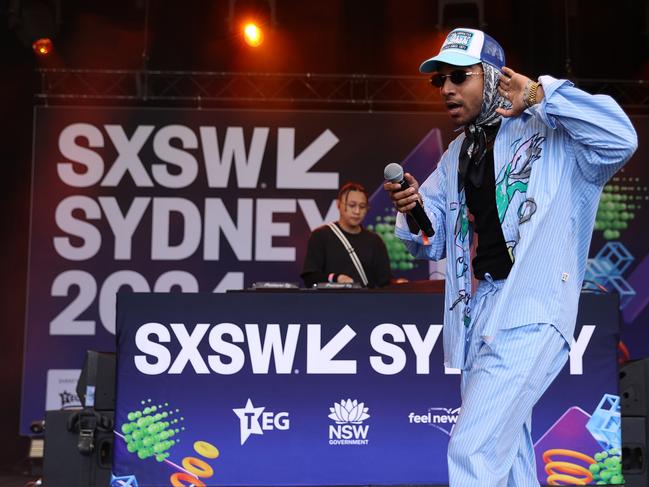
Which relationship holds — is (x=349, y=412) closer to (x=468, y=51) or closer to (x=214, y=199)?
(x=468, y=51)

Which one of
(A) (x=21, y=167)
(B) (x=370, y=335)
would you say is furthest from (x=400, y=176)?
(A) (x=21, y=167)

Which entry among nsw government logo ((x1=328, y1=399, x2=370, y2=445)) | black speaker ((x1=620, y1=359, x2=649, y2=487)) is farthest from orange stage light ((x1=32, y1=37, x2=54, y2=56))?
black speaker ((x1=620, y1=359, x2=649, y2=487))

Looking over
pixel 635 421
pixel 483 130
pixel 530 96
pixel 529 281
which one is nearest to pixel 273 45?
pixel 635 421

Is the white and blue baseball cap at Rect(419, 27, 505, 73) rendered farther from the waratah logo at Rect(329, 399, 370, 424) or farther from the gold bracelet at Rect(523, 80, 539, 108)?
the waratah logo at Rect(329, 399, 370, 424)

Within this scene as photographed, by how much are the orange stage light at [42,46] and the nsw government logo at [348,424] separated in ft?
15.8

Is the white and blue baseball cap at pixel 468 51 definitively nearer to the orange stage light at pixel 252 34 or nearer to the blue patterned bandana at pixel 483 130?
the blue patterned bandana at pixel 483 130

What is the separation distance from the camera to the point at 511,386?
2562 mm

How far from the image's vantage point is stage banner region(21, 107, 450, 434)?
789 cm

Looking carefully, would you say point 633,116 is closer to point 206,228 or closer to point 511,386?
point 206,228

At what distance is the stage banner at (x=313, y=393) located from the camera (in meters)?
4.49

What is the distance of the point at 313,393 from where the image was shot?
179 inches

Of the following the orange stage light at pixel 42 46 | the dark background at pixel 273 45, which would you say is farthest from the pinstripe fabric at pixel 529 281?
the orange stage light at pixel 42 46

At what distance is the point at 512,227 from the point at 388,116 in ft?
18.0

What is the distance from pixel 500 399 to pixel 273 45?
20.2 feet
